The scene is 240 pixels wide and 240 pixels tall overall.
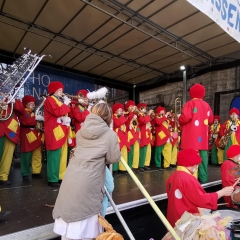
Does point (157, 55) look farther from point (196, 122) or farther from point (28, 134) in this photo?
point (28, 134)

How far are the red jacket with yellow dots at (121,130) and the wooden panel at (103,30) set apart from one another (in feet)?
7.24

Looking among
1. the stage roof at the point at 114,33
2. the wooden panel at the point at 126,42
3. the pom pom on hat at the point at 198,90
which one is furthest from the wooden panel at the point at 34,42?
the pom pom on hat at the point at 198,90

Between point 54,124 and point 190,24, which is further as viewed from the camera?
point 190,24

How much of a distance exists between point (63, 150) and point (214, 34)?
4789mm

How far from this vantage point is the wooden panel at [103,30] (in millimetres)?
5410

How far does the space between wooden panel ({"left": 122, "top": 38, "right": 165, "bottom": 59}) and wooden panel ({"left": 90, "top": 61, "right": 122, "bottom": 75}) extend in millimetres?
724

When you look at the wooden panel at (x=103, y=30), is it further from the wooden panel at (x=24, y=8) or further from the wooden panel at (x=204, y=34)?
the wooden panel at (x=204, y=34)

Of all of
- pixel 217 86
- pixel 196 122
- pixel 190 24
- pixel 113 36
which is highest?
pixel 190 24

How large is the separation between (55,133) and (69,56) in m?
4.27

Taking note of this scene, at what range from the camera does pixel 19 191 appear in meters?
3.36

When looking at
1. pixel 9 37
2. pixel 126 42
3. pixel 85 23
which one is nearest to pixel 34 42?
pixel 9 37

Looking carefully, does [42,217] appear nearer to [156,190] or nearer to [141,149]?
[156,190]

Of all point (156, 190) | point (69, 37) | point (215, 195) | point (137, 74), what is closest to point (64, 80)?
point (69, 37)

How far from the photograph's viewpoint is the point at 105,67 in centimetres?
820
